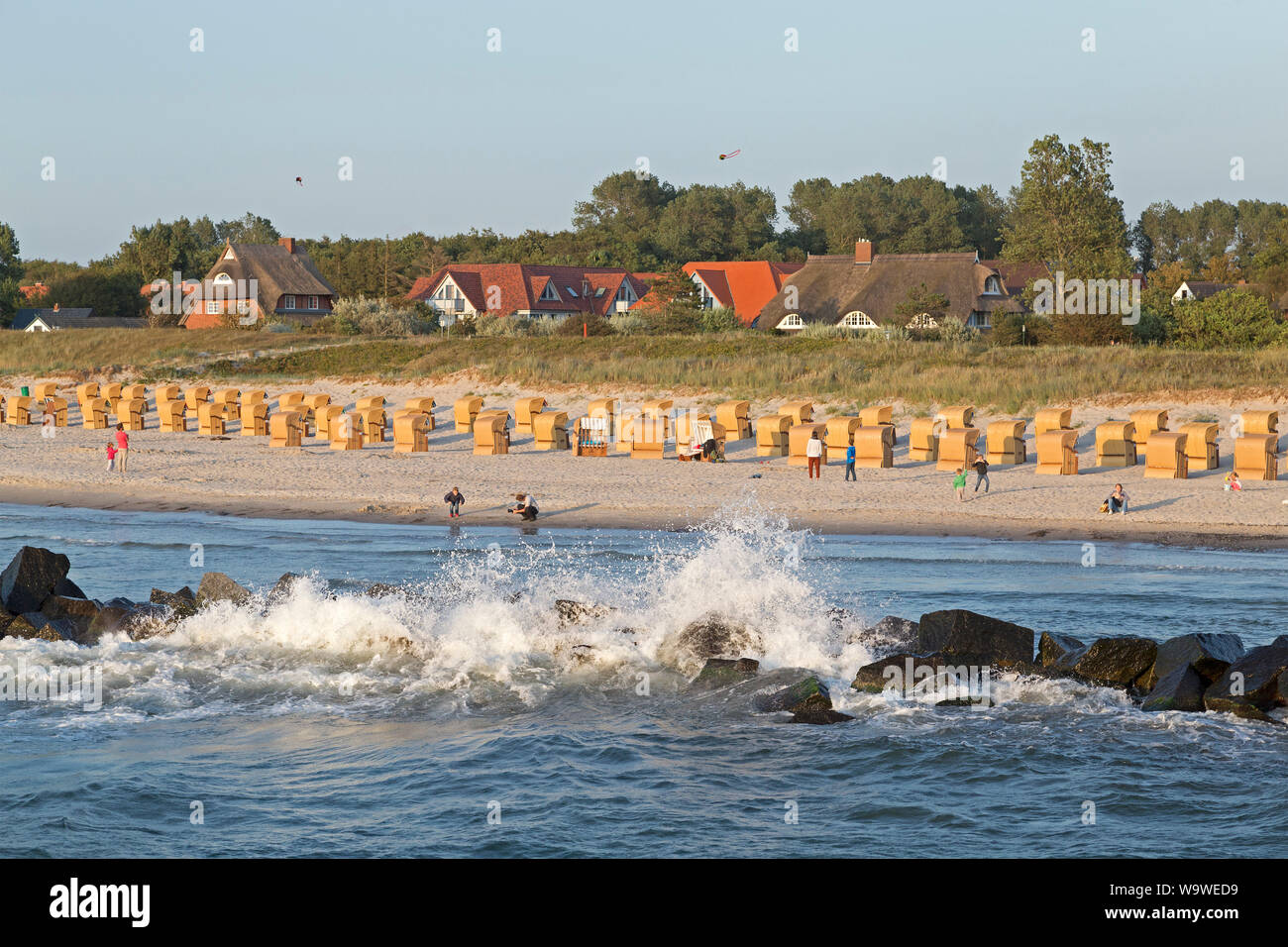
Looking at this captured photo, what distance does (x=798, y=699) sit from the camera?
37.7 ft

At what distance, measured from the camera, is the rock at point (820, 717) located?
36.6ft

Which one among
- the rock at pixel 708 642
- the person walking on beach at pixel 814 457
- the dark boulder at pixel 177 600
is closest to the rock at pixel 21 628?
the dark boulder at pixel 177 600

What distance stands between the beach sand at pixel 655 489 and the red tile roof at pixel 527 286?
4018 centimetres

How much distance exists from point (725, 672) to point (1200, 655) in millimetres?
4199

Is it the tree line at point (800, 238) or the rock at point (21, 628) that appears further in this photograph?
the tree line at point (800, 238)

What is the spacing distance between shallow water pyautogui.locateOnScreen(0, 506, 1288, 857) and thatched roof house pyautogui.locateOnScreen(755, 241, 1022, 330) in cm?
3980

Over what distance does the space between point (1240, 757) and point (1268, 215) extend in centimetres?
12393

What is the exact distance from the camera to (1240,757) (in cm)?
999

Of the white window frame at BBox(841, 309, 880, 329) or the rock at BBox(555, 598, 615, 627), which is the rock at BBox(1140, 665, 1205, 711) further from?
the white window frame at BBox(841, 309, 880, 329)

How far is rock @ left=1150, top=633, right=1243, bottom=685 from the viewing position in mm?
11328

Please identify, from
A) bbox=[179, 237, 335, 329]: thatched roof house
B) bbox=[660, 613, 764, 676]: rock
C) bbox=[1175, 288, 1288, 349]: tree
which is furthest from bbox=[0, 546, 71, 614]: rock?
bbox=[179, 237, 335, 329]: thatched roof house

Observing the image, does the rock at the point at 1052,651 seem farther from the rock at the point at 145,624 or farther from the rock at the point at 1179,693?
the rock at the point at 145,624

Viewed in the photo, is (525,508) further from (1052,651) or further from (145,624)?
(1052,651)
